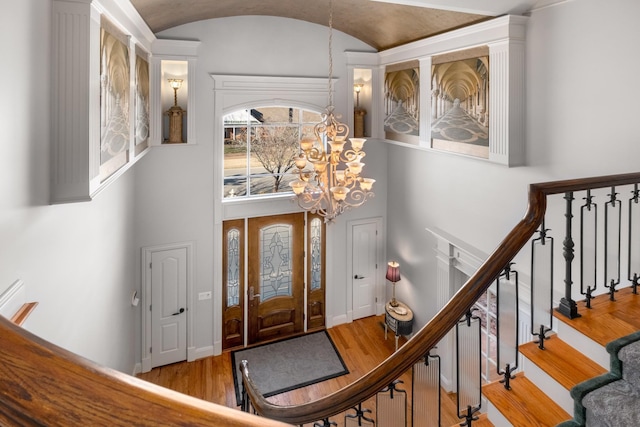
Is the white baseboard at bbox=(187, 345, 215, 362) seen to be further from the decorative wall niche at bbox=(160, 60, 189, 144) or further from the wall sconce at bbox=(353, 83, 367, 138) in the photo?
the wall sconce at bbox=(353, 83, 367, 138)

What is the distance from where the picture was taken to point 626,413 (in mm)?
1558

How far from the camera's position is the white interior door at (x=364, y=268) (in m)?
6.71

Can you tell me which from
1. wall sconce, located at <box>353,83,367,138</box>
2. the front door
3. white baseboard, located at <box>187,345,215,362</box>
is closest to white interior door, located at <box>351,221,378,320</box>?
the front door

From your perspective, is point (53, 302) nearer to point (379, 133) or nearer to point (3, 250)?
point (3, 250)

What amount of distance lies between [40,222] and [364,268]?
17.3ft

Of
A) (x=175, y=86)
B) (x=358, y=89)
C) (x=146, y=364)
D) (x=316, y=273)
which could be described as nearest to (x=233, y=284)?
(x=316, y=273)

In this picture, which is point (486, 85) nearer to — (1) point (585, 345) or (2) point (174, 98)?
(1) point (585, 345)

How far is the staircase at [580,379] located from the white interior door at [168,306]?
4.70m

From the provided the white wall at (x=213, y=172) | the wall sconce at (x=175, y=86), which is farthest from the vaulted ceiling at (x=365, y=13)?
the wall sconce at (x=175, y=86)

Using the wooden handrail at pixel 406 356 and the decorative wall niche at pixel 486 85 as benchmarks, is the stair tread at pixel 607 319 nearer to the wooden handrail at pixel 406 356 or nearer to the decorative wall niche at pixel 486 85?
the wooden handrail at pixel 406 356

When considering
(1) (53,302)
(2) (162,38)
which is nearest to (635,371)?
(1) (53,302)

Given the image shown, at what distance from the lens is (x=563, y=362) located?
2.01 metres

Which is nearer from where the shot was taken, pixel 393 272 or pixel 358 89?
pixel 393 272

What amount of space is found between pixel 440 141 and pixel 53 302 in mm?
4244
